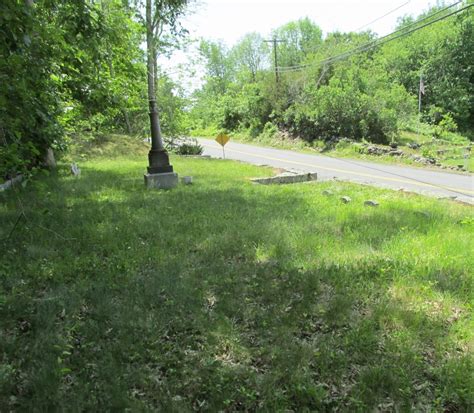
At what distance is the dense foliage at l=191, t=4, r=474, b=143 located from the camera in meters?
25.6

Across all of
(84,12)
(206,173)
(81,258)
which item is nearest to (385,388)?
(81,258)

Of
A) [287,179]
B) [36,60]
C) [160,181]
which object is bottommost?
[287,179]

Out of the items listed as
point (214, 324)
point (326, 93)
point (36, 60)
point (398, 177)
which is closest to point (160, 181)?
point (36, 60)

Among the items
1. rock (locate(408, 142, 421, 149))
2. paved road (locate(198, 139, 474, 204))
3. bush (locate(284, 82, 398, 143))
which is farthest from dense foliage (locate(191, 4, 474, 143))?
paved road (locate(198, 139, 474, 204))

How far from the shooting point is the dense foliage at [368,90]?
25594mm

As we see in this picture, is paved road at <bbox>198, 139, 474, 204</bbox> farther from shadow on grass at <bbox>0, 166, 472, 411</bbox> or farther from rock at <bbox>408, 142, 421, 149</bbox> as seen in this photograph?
shadow on grass at <bbox>0, 166, 472, 411</bbox>

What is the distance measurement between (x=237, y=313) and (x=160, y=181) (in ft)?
22.8

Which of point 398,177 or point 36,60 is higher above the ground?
point 36,60

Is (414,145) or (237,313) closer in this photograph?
(237,313)

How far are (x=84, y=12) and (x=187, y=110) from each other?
20.9m

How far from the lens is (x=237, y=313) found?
3.56m

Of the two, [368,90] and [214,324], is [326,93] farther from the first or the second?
[214,324]

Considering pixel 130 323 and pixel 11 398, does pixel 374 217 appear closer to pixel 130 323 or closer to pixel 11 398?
pixel 130 323

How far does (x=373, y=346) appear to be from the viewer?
304 centimetres
